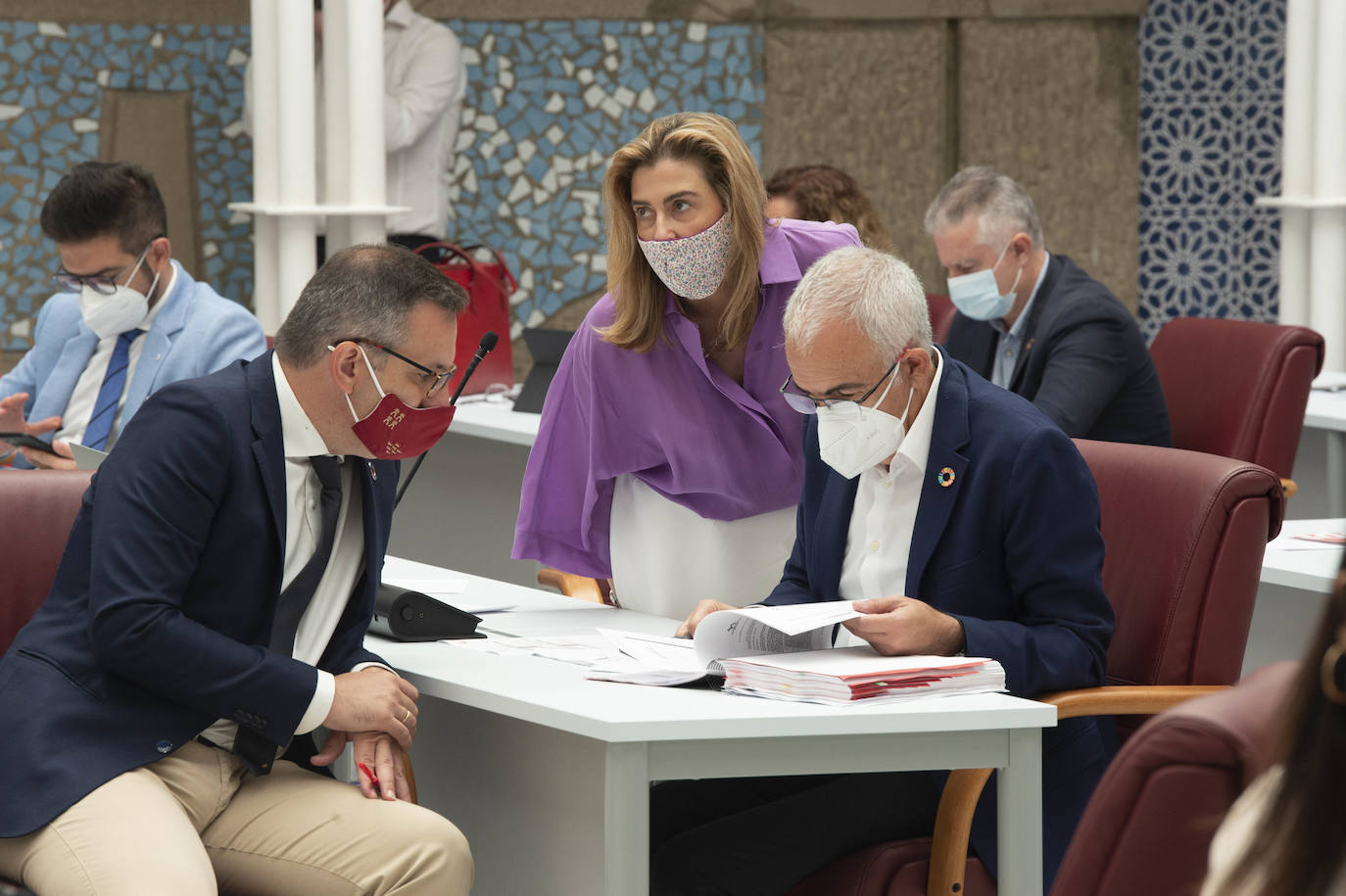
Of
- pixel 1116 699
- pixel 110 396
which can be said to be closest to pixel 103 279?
pixel 110 396

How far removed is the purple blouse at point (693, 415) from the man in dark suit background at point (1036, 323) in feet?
3.72

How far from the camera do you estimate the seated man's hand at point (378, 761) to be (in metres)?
2.28

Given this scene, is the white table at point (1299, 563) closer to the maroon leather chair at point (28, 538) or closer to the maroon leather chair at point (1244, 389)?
the maroon leather chair at point (1244, 389)

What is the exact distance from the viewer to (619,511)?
3127 mm

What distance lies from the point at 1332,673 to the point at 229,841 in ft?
5.47

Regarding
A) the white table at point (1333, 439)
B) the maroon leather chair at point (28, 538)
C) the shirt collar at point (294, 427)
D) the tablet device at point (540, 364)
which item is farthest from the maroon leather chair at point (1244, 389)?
the maroon leather chair at point (28, 538)

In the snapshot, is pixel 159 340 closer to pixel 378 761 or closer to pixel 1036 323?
pixel 378 761

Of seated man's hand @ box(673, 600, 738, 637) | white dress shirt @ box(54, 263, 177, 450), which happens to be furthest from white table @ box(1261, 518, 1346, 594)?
white dress shirt @ box(54, 263, 177, 450)

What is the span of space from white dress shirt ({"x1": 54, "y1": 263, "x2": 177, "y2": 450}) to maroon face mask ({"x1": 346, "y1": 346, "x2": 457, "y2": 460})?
166 centimetres

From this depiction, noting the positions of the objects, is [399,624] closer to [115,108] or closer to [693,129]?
[693,129]

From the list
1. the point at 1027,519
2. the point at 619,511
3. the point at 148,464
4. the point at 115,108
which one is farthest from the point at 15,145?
the point at 1027,519

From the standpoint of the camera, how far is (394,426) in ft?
7.86

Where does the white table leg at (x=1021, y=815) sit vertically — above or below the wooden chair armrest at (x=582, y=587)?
below

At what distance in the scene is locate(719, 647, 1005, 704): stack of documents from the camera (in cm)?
210
